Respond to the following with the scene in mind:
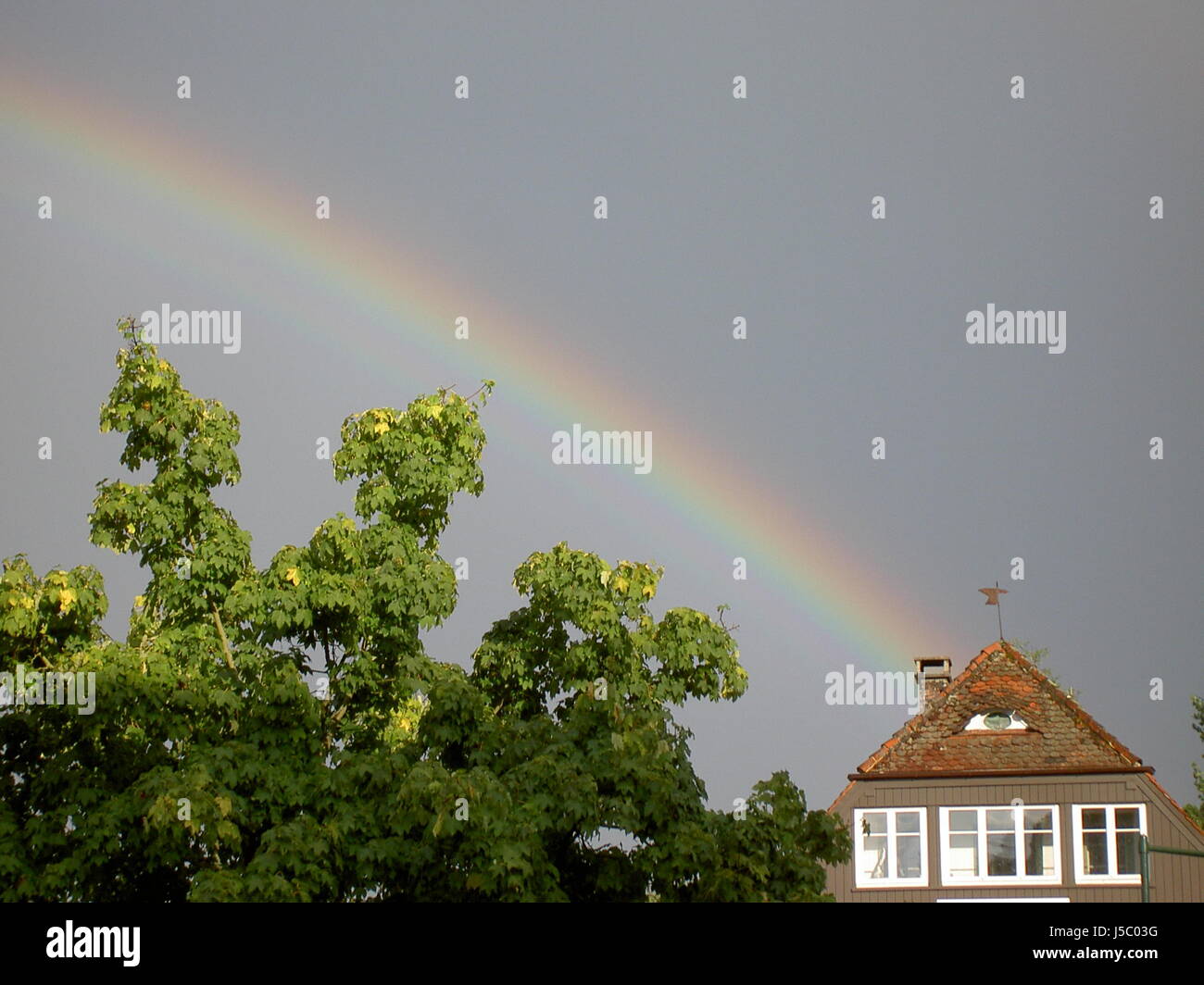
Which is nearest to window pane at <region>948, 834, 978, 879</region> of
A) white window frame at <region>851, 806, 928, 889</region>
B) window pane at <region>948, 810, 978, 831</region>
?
window pane at <region>948, 810, 978, 831</region>

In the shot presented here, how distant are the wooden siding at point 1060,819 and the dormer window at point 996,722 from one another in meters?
1.77

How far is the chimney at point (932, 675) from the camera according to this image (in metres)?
53.2

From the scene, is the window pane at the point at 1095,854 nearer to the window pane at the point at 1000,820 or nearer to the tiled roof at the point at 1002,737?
the tiled roof at the point at 1002,737

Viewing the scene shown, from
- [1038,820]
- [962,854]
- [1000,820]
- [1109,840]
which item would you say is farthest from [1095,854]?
[962,854]

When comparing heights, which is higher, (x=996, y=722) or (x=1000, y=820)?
(x=996, y=722)

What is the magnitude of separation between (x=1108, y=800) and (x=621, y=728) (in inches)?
1208

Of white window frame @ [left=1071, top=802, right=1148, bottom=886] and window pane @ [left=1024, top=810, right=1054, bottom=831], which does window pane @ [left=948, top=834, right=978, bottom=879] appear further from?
white window frame @ [left=1071, top=802, right=1148, bottom=886]

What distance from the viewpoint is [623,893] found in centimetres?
1988

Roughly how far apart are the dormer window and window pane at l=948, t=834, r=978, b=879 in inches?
134

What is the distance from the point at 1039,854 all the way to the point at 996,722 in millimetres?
4230

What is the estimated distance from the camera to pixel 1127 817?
4622 centimetres

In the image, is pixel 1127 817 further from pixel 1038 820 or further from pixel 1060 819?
pixel 1038 820
